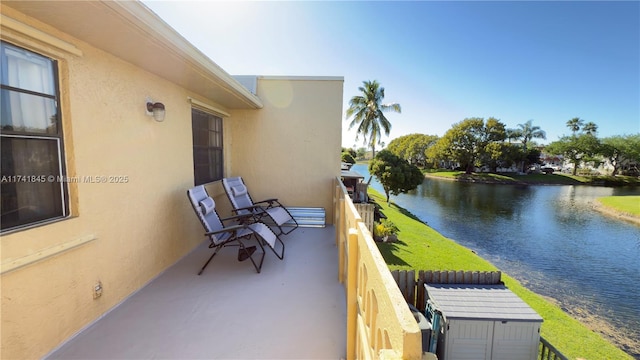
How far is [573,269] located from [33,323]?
14.9 meters

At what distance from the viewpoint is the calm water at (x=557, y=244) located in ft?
25.9

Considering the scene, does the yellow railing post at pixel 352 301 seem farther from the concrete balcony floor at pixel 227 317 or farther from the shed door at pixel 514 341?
the shed door at pixel 514 341

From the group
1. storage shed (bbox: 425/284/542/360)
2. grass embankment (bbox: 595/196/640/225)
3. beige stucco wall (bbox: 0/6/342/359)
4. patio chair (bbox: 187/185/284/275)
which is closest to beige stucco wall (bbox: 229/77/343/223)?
beige stucco wall (bbox: 0/6/342/359)

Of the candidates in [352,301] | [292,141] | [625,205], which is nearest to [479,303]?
[352,301]

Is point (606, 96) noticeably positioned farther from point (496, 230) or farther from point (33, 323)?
point (33, 323)

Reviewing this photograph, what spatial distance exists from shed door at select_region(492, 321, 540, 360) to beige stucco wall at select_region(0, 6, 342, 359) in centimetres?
455

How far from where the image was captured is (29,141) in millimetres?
1719

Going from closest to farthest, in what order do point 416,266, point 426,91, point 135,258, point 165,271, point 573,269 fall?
point 135,258, point 165,271, point 416,266, point 573,269, point 426,91

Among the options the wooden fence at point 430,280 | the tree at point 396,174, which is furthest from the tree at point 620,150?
the wooden fence at point 430,280

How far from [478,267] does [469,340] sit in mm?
5773

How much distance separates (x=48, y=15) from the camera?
163 centimetres

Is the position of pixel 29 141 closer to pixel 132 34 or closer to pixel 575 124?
pixel 132 34

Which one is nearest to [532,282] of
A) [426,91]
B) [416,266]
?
[416,266]

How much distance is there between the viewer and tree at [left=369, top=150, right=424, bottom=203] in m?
16.7
